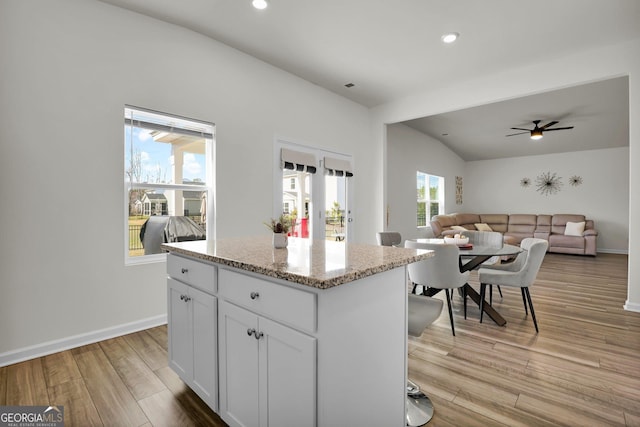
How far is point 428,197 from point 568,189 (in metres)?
3.77

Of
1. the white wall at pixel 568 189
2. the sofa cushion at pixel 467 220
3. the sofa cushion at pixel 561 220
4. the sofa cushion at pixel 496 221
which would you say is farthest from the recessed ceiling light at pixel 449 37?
the white wall at pixel 568 189

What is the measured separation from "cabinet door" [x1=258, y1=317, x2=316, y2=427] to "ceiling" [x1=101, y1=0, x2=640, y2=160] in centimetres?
279

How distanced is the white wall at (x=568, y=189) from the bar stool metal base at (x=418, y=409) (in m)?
8.65

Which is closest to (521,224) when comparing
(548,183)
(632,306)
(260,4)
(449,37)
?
(548,183)

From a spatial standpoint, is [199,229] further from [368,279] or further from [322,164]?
[368,279]

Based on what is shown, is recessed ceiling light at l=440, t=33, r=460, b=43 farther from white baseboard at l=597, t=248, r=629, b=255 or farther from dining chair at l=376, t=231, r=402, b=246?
white baseboard at l=597, t=248, r=629, b=255

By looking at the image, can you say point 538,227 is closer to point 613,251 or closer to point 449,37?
point 613,251

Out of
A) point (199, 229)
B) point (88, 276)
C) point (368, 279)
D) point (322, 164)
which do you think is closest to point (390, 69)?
point (322, 164)

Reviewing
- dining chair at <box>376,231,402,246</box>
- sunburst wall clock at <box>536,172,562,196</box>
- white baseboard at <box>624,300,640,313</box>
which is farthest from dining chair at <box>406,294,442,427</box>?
sunburst wall clock at <box>536,172,562,196</box>

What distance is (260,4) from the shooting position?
279 cm

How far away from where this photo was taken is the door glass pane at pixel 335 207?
496 cm

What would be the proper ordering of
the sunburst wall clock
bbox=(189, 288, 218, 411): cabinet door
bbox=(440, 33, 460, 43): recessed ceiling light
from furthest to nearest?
the sunburst wall clock
bbox=(440, 33, 460, 43): recessed ceiling light
bbox=(189, 288, 218, 411): cabinet door

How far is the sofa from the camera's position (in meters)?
7.16

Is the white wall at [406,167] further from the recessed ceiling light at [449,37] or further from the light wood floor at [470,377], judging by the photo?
the light wood floor at [470,377]
